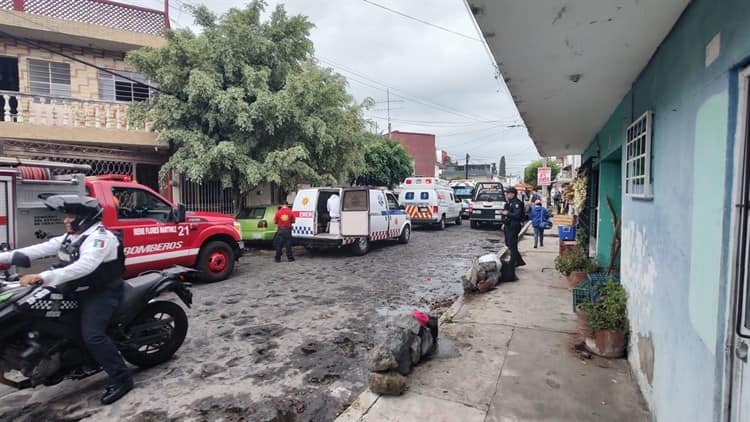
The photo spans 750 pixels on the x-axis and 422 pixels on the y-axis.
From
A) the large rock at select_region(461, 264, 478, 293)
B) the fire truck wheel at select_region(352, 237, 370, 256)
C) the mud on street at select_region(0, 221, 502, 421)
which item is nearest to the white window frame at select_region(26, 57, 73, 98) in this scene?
the mud on street at select_region(0, 221, 502, 421)

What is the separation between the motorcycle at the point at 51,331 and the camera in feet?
10.4

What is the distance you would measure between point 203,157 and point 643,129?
9.95 metres

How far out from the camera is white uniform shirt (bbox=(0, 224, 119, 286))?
10.1 ft

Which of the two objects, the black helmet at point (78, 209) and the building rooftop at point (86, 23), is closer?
the black helmet at point (78, 209)

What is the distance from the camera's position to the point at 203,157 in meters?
10.6

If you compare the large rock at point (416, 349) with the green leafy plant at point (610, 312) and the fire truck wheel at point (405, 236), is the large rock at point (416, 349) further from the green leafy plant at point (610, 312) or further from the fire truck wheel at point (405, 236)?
the fire truck wheel at point (405, 236)

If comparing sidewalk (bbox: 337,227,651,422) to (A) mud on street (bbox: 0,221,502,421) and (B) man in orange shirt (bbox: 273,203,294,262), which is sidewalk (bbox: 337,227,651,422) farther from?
(B) man in orange shirt (bbox: 273,203,294,262)

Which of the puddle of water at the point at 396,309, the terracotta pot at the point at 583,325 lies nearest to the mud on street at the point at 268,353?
the puddle of water at the point at 396,309

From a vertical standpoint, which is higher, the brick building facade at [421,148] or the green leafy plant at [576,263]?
the brick building facade at [421,148]

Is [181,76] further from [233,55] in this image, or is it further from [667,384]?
[667,384]

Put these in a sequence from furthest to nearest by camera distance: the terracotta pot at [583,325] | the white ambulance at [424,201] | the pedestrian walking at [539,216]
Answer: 1. the white ambulance at [424,201]
2. the pedestrian walking at [539,216]
3. the terracotta pot at [583,325]

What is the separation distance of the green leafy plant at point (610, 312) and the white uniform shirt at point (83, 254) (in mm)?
4615

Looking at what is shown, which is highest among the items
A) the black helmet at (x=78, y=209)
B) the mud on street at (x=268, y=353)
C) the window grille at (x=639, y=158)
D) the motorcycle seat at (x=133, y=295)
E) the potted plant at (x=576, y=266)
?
the window grille at (x=639, y=158)

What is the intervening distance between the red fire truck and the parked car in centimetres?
312
